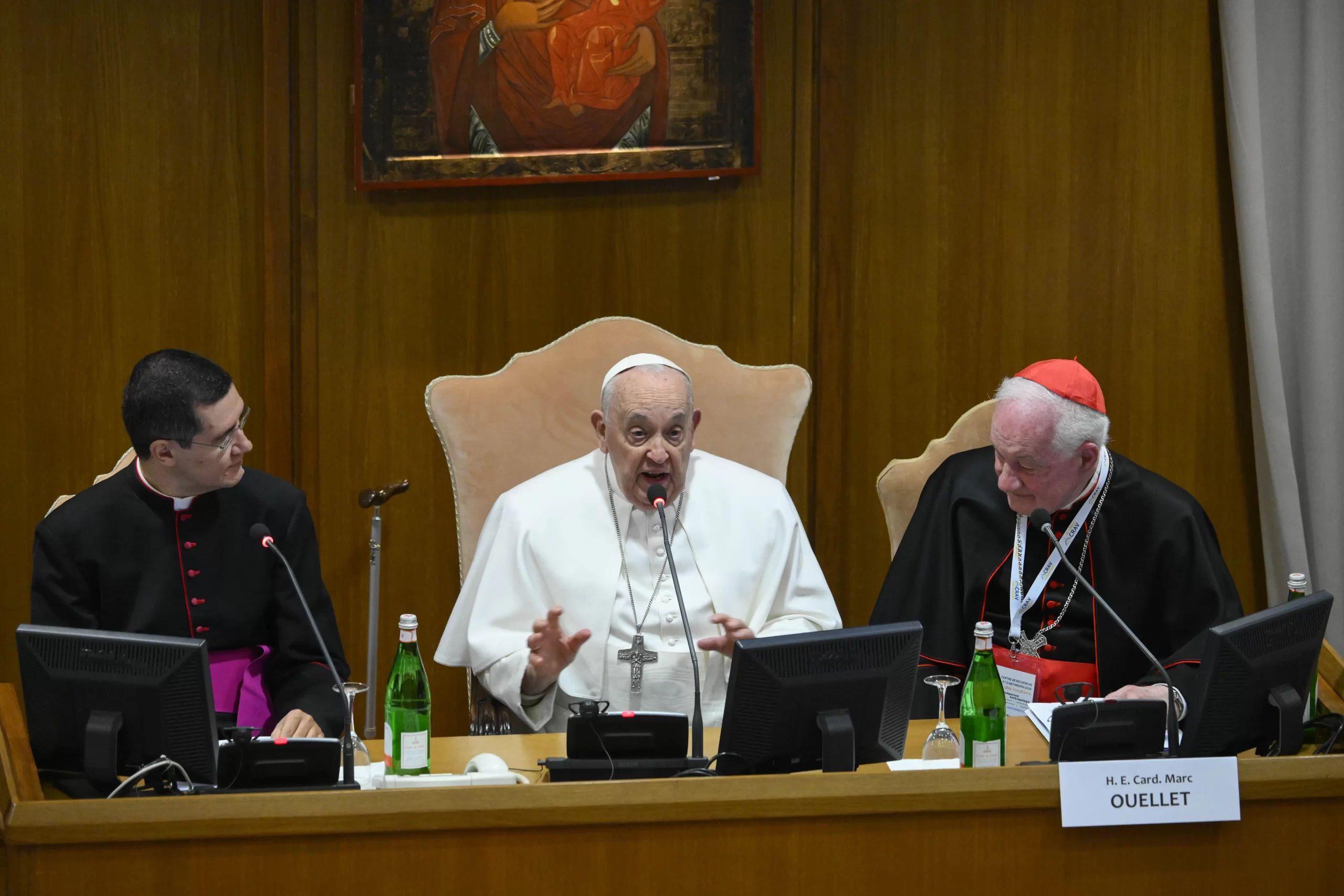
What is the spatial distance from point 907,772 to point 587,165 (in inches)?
105

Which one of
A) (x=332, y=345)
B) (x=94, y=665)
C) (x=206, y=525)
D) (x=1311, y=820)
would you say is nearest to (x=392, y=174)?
(x=332, y=345)

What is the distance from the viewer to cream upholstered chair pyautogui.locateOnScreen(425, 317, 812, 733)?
349 centimetres

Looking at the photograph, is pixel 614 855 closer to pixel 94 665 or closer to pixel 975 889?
pixel 975 889

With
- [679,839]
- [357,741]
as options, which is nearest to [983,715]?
[679,839]

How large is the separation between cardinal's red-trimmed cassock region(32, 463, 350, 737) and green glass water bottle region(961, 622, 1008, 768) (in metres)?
1.33

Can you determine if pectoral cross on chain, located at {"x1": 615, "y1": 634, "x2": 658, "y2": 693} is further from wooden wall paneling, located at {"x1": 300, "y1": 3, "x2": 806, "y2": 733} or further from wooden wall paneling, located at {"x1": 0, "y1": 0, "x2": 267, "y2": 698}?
wooden wall paneling, located at {"x1": 0, "y1": 0, "x2": 267, "y2": 698}

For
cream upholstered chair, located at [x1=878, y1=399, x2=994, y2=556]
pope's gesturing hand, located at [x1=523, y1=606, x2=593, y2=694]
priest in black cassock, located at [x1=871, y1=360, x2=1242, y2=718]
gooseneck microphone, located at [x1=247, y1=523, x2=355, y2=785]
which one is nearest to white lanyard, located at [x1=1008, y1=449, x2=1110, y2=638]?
priest in black cassock, located at [x1=871, y1=360, x2=1242, y2=718]

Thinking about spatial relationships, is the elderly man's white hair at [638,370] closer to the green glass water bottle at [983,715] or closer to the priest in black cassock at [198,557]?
the priest in black cassock at [198,557]

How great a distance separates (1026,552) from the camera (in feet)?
10.2

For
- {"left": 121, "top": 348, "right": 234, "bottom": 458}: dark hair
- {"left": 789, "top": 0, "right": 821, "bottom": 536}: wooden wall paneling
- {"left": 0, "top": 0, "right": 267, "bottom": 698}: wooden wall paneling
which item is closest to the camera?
{"left": 121, "top": 348, "right": 234, "bottom": 458}: dark hair

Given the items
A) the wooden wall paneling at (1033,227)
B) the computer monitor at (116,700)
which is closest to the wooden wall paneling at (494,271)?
the wooden wall paneling at (1033,227)

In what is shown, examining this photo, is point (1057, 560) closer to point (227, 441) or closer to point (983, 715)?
point (983, 715)

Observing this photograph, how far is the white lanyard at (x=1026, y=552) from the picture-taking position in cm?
304

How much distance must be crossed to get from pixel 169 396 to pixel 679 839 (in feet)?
5.10
